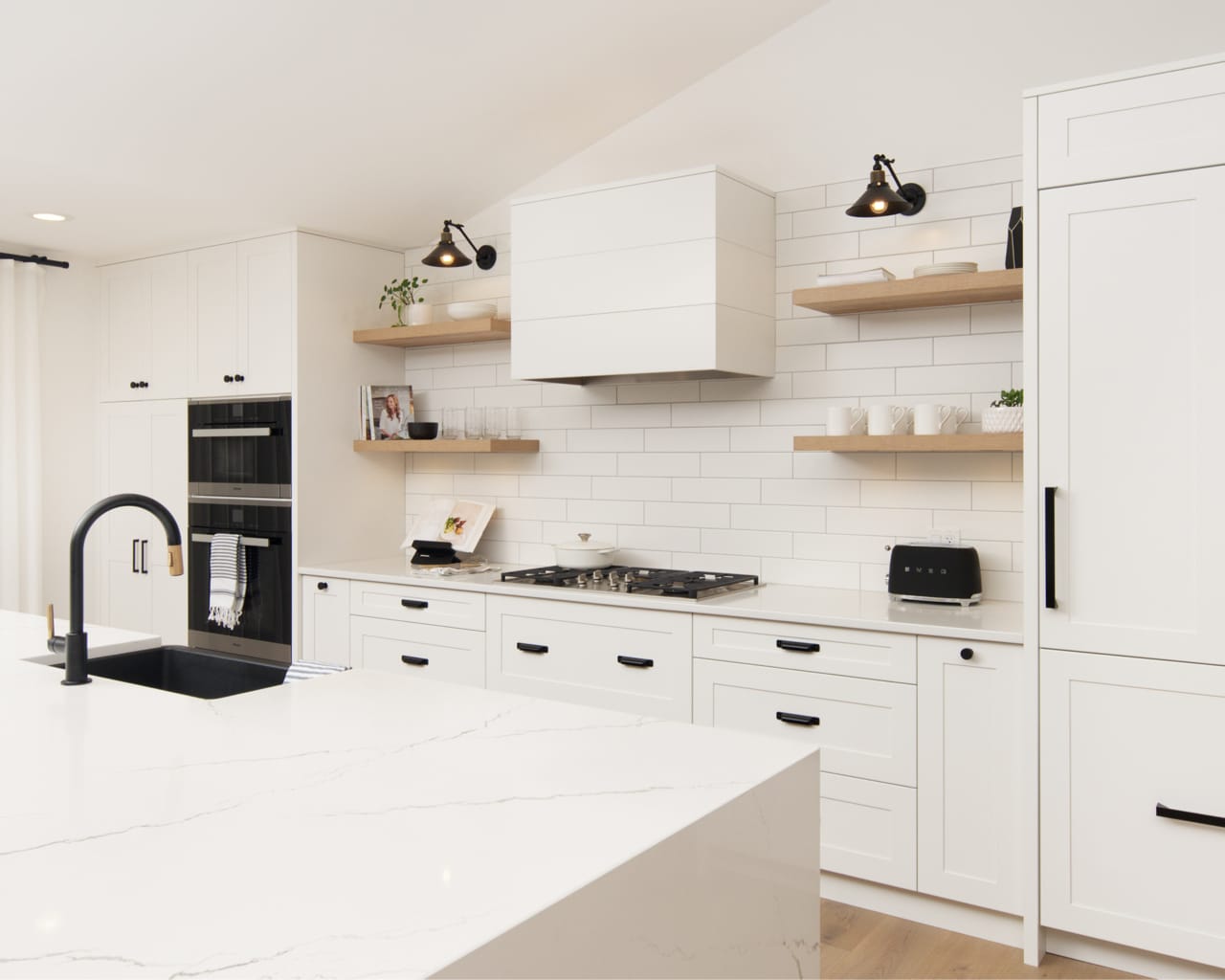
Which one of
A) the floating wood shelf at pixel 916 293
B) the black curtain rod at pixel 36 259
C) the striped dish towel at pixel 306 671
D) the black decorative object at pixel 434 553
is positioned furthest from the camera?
the black curtain rod at pixel 36 259

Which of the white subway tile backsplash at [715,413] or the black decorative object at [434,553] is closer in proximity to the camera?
the white subway tile backsplash at [715,413]

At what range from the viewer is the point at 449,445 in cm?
451

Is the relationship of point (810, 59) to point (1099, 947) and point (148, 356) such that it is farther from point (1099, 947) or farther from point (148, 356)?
Result: point (148, 356)

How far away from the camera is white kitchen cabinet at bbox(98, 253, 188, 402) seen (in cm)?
504

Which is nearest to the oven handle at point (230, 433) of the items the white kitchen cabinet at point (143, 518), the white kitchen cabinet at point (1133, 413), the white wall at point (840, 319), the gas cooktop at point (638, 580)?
the white kitchen cabinet at point (143, 518)

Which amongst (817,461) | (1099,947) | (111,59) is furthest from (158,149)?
→ (1099,947)

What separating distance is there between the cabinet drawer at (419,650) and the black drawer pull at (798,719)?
1.25 meters

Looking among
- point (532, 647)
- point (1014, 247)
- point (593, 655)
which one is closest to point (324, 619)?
point (532, 647)

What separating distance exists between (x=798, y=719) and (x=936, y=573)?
0.66 metres

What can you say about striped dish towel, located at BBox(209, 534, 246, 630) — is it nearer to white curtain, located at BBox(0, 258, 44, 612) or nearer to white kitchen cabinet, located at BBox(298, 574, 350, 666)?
white kitchen cabinet, located at BBox(298, 574, 350, 666)

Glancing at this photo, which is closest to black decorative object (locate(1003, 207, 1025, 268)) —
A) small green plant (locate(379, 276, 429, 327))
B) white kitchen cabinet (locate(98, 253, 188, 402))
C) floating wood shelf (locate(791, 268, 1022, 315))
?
floating wood shelf (locate(791, 268, 1022, 315))

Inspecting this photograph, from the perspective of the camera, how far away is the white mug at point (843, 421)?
358 cm

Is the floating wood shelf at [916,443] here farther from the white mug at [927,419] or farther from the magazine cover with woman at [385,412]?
the magazine cover with woman at [385,412]

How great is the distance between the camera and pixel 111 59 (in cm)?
330
